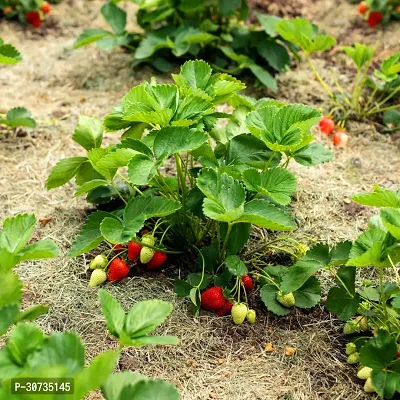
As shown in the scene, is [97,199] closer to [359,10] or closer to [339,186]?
[339,186]

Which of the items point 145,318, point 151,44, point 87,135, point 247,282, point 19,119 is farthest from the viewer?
point 151,44

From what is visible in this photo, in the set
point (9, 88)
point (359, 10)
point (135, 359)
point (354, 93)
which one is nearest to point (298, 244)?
point (135, 359)

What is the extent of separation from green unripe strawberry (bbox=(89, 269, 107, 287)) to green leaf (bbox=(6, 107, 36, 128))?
1052 millimetres

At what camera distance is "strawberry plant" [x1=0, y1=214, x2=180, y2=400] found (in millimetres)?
1255

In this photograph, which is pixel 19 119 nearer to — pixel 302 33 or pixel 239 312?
pixel 302 33

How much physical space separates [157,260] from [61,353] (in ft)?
2.76

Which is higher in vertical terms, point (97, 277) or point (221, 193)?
point (221, 193)

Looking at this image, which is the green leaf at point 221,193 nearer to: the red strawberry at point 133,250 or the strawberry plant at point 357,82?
the red strawberry at point 133,250

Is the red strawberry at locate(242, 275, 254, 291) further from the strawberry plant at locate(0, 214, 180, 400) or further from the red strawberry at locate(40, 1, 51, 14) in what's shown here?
the red strawberry at locate(40, 1, 51, 14)

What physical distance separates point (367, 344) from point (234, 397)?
0.42m

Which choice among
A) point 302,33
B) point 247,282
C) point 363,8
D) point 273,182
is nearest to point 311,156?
point 273,182

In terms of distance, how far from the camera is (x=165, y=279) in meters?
2.22

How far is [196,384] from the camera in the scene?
1.86 m

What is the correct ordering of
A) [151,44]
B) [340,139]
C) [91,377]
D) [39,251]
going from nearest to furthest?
[91,377], [39,251], [340,139], [151,44]
